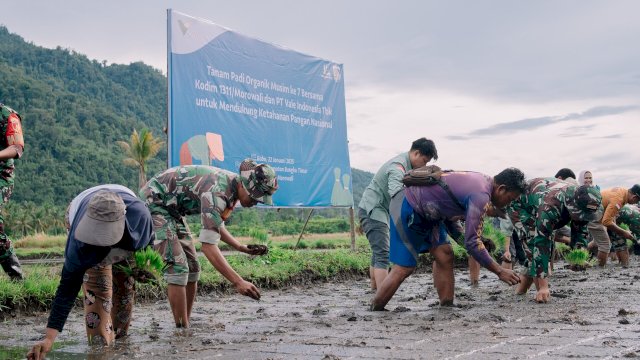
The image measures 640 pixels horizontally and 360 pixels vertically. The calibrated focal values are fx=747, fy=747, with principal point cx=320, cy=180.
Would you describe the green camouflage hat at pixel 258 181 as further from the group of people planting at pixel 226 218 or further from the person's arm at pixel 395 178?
the person's arm at pixel 395 178

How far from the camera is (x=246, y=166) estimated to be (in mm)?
5703

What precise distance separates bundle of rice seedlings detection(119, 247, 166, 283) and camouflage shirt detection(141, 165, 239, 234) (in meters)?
0.65

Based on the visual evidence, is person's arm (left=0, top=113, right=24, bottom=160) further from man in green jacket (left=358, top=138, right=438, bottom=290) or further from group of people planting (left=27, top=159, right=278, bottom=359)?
man in green jacket (left=358, top=138, right=438, bottom=290)

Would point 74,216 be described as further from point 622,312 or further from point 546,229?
point 546,229

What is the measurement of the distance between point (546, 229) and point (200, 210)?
3.83 m

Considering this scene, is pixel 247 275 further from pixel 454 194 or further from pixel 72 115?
pixel 72 115

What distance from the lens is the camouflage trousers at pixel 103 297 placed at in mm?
5117

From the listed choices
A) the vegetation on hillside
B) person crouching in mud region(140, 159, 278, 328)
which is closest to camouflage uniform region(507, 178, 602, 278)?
person crouching in mud region(140, 159, 278, 328)

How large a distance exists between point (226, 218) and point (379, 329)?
4.79ft

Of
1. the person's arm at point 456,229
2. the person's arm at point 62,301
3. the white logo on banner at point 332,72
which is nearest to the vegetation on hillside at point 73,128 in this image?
the white logo on banner at point 332,72

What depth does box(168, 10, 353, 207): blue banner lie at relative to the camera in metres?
10.5

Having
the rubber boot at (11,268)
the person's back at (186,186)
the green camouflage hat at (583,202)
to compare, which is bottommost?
the rubber boot at (11,268)

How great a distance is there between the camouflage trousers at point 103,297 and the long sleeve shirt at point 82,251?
16.4 inches

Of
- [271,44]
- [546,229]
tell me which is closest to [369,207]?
[546,229]
